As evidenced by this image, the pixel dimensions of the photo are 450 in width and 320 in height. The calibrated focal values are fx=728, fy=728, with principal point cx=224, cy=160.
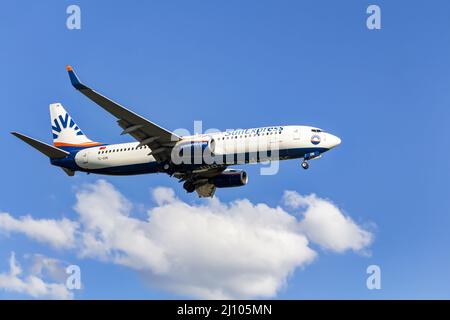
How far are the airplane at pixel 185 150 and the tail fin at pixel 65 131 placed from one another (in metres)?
1.03

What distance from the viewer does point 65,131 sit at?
242ft

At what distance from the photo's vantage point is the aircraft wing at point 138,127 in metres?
56.9

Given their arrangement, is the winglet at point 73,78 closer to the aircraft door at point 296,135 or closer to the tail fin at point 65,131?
the tail fin at point 65,131

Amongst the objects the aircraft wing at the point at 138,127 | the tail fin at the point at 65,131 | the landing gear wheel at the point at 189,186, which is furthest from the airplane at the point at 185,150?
the tail fin at the point at 65,131

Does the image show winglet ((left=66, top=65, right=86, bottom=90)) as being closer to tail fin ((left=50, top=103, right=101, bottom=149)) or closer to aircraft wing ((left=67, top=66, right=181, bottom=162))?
aircraft wing ((left=67, top=66, right=181, bottom=162))

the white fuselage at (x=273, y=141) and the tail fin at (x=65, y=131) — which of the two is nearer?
the white fuselage at (x=273, y=141)

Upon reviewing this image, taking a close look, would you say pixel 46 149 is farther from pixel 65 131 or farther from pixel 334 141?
pixel 334 141

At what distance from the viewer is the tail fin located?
235 feet

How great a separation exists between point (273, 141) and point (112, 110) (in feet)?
45.1

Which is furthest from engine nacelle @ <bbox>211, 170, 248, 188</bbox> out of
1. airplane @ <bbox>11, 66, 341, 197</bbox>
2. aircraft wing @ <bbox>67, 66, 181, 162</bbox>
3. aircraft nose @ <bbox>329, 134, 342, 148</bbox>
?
aircraft nose @ <bbox>329, 134, 342, 148</bbox>

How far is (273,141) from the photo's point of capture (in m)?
61.9
